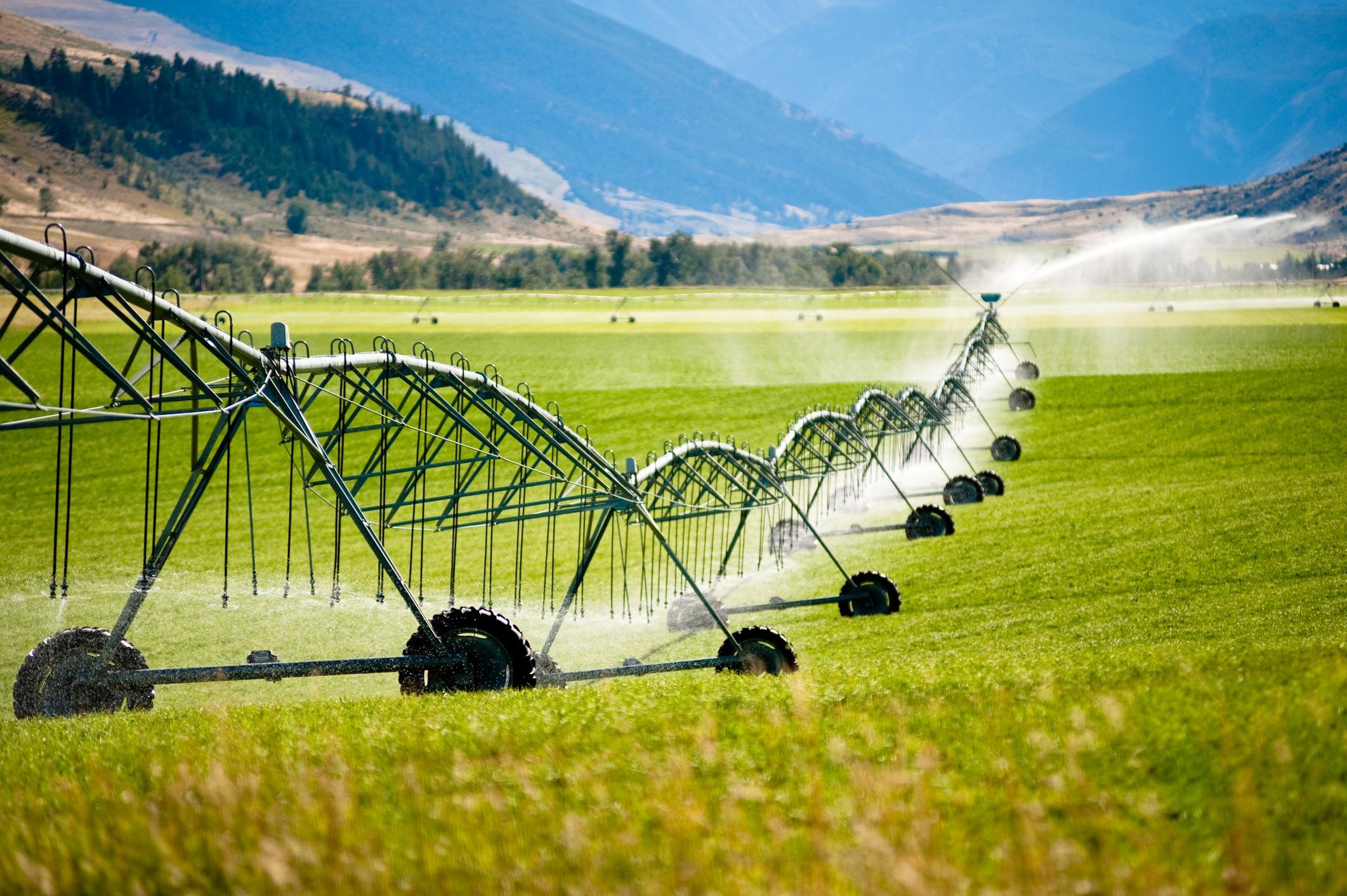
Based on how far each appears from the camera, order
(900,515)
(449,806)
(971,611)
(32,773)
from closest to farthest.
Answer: (449,806)
(32,773)
(971,611)
(900,515)

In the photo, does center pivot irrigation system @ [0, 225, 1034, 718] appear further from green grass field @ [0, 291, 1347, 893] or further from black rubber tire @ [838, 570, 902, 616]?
green grass field @ [0, 291, 1347, 893]

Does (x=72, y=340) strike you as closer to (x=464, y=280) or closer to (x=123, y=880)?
(x=123, y=880)

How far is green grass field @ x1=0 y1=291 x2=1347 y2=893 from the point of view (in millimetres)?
5734

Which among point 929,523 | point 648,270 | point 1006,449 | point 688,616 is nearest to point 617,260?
point 648,270

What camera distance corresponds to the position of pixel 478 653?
40.5 ft

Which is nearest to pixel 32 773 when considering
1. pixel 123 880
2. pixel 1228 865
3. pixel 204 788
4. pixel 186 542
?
pixel 204 788

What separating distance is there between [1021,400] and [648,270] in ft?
374

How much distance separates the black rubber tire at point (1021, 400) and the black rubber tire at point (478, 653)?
142ft

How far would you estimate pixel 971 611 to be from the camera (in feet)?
65.5

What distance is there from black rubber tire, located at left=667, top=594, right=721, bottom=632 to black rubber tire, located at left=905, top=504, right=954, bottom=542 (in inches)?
297

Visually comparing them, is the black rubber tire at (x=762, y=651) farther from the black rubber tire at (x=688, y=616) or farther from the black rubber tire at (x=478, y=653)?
the black rubber tire at (x=688, y=616)

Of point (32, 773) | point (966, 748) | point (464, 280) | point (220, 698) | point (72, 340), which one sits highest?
point (464, 280)

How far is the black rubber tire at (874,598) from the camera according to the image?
20.0 meters

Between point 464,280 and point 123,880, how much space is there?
157254mm
